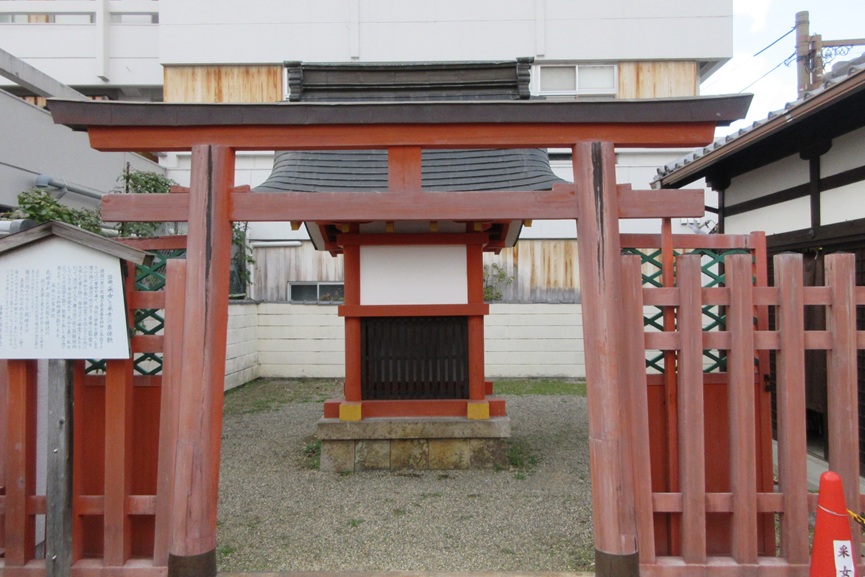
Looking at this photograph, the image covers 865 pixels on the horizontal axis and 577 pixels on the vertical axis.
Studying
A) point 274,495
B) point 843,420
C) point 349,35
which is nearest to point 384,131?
point 843,420

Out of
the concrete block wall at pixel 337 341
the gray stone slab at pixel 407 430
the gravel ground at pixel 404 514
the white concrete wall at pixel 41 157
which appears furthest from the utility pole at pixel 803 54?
the white concrete wall at pixel 41 157

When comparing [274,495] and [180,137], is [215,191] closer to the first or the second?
[180,137]

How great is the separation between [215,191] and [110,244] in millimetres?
618

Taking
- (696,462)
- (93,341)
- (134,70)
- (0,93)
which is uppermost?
(134,70)

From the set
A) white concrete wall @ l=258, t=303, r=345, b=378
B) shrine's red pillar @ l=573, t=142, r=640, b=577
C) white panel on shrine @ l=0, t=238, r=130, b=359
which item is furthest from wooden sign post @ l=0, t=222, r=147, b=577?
white concrete wall @ l=258, t=303, r=345, b=378

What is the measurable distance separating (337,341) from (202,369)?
32.2 feet

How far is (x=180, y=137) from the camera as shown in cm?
340

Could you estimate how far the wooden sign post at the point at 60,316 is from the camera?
309cm

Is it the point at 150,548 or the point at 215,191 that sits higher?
the point at 215,191

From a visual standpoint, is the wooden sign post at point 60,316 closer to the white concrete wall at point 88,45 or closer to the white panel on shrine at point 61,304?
the white panel on shrine at point 61,304

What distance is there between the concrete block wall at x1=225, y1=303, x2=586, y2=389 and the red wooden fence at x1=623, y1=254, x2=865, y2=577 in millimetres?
9170

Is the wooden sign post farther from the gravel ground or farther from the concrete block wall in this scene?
the concrete block wall

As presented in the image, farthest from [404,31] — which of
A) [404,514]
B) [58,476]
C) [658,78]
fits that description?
[58,476]

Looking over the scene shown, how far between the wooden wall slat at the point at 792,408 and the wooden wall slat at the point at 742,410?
0.17 m
